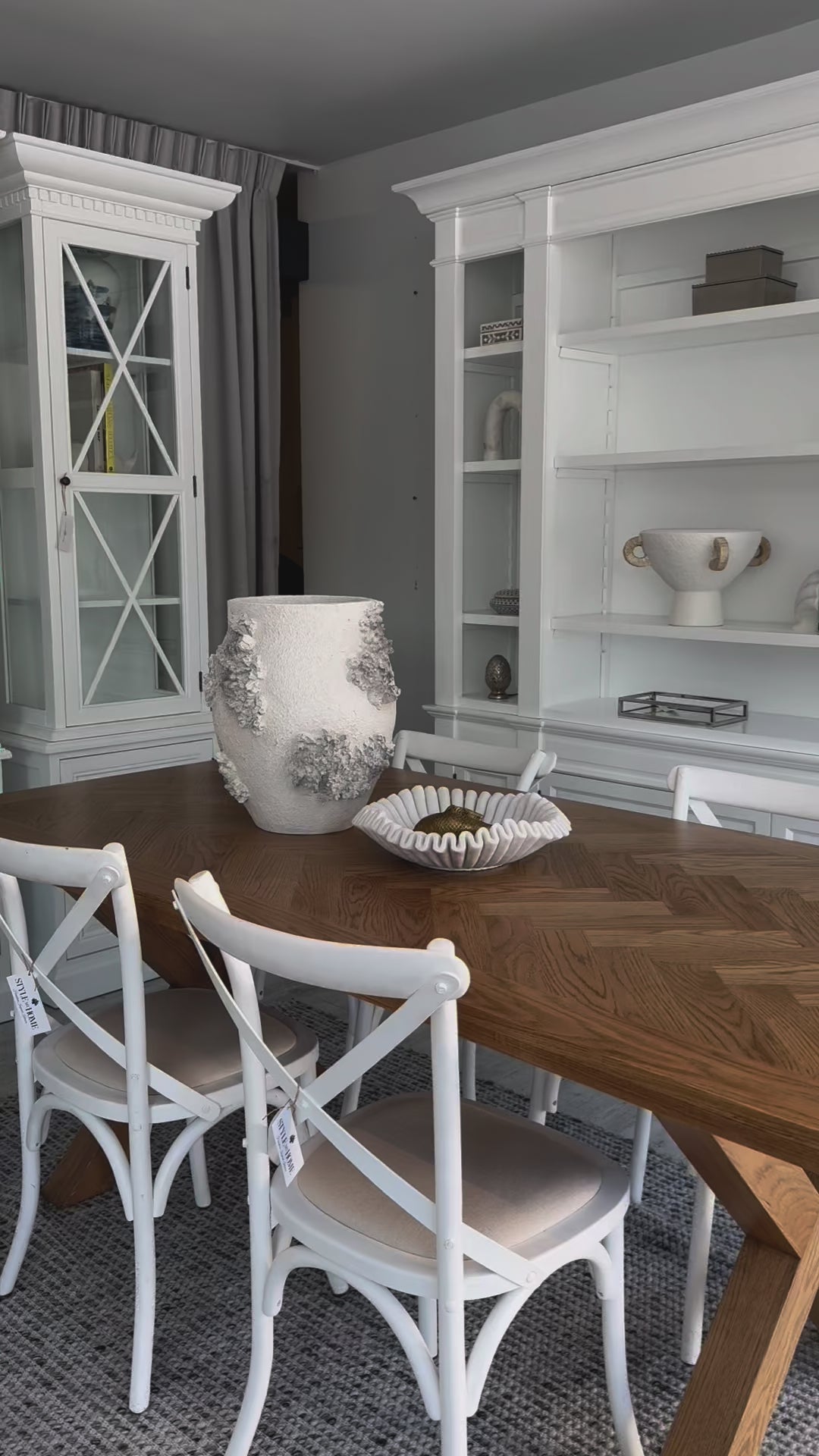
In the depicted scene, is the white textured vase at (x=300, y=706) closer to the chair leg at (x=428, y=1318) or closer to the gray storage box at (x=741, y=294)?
Answer: the chair leg at (x=428, y=1318)

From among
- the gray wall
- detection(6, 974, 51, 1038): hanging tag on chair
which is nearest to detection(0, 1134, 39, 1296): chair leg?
detection(6, 974, 51, 1038): hanging tag on chair

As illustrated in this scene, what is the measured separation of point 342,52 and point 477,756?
6.75ft

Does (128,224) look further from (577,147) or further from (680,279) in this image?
(680,279)

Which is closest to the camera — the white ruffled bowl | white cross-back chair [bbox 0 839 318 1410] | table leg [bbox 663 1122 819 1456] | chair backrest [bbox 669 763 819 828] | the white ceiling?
table leg [bbox 663 1122 819 1456]

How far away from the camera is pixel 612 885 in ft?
5.80

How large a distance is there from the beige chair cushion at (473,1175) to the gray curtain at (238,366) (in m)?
2.77

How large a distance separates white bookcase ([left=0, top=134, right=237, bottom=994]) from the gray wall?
986mm

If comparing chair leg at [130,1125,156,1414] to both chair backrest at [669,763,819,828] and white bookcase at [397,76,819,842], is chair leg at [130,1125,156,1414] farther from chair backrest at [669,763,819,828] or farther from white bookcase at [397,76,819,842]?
white bookcase at [397,76,819,842]

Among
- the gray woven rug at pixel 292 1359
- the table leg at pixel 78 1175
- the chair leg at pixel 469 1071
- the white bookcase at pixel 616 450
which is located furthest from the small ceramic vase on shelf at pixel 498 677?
the table leg at pixel 78 1175

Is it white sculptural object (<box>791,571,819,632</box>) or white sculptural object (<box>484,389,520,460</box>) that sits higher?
white sculptural object (<box>484,389,520,460</box>)

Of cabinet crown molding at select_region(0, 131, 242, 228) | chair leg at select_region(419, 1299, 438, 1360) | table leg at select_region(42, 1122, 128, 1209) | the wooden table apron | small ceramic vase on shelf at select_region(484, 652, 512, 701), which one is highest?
cabinet crown molding at select_region(0, 131, 242, 228)

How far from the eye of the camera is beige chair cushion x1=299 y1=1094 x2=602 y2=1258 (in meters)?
1.43

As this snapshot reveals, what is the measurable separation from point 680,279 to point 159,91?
5.43ft

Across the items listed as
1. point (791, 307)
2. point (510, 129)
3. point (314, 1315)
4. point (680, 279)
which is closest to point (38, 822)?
point (314, 1315)
